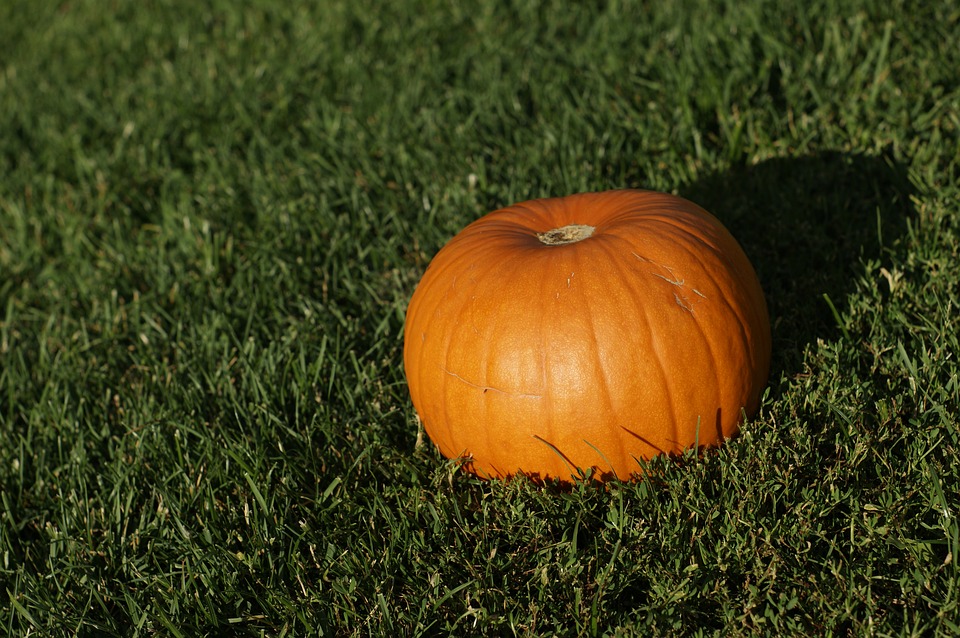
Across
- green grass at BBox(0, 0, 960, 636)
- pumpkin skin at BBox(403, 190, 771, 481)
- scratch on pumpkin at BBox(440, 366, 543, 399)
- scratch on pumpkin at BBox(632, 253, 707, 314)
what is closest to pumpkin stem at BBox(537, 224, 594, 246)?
pumpkin skin at BBox(403, 190, 771, 481)

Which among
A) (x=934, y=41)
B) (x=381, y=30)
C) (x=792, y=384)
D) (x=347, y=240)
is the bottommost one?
(x=792, y=384)

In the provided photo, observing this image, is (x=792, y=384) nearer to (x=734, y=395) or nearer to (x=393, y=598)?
(x=734, y=395)

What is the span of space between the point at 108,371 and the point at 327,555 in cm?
146

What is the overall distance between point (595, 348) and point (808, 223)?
1.45 meters

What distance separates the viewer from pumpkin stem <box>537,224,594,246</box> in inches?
102

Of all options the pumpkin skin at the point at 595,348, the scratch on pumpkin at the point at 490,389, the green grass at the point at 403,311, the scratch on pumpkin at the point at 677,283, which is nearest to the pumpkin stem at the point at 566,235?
the pumpkin skin at the point at 595,348

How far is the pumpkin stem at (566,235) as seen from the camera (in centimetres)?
259

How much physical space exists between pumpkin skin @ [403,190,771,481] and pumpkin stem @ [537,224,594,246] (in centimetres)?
1

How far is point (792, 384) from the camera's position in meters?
2.72

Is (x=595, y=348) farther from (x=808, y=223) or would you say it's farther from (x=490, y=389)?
(x=808, y=223)

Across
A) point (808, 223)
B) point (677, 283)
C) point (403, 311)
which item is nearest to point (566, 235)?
point (677, 283)

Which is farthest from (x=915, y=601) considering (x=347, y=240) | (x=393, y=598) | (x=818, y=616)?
(x=347, y=240)

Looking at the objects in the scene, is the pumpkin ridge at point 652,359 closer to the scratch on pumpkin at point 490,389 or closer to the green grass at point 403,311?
the green grass at point 403,311

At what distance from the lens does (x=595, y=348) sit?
90.7 inches
